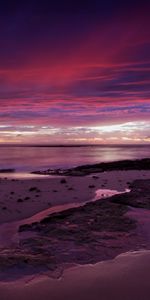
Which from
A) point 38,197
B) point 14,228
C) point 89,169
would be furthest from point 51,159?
point 14,228

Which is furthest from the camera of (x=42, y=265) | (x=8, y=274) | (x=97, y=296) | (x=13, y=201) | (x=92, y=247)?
(x=13, y=201)

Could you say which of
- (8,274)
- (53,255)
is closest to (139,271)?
(53,255)

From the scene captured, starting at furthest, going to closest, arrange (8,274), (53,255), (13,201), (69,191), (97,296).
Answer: (69,191), (13,201), (53,255), (8,274), (97,296)

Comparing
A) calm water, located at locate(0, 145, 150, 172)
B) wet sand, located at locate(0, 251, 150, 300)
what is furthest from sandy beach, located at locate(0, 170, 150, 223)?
calm water, located at locate(0, 145, 150, 172)

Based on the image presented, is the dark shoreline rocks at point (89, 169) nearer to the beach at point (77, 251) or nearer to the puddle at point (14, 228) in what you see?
the puddle at point (14, 228)

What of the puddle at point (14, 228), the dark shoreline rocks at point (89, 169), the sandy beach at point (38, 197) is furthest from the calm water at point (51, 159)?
the puddle at point (14, 228)

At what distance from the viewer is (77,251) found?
725 centimetres

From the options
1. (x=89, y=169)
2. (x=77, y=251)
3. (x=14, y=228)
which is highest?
(x=89, y=169)

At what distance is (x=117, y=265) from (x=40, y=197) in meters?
7.89

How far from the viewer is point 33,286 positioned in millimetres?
5629

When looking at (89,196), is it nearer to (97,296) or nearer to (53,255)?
(53,255)

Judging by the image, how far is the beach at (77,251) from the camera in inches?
219

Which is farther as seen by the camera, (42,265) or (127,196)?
(127,196)

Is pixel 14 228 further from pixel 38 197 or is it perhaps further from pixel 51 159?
pixel 51 159
